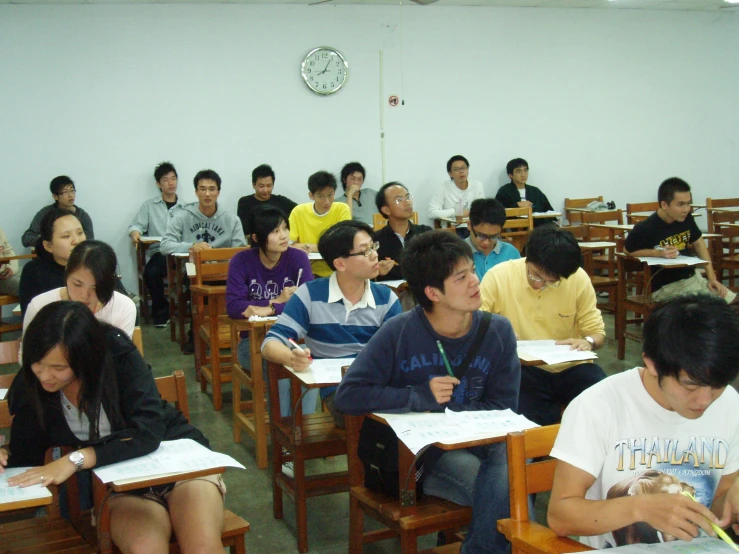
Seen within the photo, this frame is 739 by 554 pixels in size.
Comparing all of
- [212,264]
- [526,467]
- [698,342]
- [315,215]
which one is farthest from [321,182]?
[698,342]

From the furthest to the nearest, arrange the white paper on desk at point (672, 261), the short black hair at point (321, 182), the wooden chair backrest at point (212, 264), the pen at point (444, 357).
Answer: the short black hair at point (321, 182), the white paper on desk at point (672, 261), the wooden chair backrest at point (212, 264), the pen at point (444, 357)

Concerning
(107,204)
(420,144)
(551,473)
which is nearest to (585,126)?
(420,144)

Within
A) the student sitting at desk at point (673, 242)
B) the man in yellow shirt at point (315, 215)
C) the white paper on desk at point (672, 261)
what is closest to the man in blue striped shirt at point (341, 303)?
the white paper on desk at point (672, 261)

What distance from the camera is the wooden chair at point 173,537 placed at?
A: 1.72 metres

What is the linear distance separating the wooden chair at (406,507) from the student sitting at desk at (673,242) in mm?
3172

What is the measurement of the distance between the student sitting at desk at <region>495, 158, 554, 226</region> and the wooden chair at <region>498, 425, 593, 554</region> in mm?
6324

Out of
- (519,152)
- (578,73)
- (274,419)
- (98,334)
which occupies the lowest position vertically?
(274,419)

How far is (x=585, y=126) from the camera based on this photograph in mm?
8453

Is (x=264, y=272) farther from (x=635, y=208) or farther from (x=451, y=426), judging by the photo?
(x=635, y=208)

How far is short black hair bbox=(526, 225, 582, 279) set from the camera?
2.76m

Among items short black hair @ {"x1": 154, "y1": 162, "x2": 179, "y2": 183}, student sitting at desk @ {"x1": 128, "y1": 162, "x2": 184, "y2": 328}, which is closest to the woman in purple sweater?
student sitting at desk @ {"x1": 128, "y1": 162, "x2": 184, "y2": 328}

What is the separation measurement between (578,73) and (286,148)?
3.44 metres

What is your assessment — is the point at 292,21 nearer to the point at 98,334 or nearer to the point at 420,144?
the point at 420,144

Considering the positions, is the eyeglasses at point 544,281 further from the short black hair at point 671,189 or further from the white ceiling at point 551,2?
the white ceiling at point 551,2
